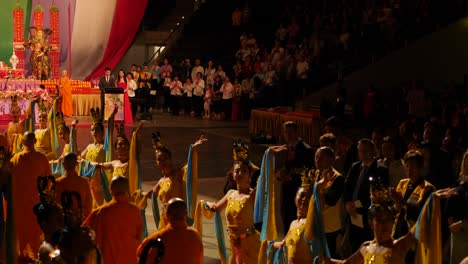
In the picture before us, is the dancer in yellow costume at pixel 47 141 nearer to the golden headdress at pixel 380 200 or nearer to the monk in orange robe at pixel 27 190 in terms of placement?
the monk in orange robe at pixel 27 190

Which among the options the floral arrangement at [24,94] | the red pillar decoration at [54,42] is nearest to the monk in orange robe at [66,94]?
the floral arrangement at [24,94]

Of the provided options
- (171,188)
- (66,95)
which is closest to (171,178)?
(171,188)

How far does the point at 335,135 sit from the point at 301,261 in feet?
10.2

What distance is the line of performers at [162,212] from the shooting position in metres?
6.58

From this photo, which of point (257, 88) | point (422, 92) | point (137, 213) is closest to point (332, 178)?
point (137, 213)

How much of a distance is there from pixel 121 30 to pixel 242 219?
22.9 meters

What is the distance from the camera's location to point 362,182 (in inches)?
349

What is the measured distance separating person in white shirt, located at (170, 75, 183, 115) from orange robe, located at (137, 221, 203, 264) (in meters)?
21.6

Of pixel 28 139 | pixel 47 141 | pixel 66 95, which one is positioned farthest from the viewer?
pixel 66 95

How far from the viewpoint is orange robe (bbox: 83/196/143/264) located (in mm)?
7824

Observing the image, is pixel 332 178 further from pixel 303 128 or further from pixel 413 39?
pixel 413 39

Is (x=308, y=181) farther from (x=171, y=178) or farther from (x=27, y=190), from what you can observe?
(x=27, y=190)

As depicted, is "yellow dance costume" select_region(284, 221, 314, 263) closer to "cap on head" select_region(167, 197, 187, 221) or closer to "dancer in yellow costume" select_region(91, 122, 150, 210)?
"cap on head" select_region(167, 197, 187, 221)

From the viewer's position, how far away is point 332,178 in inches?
338
